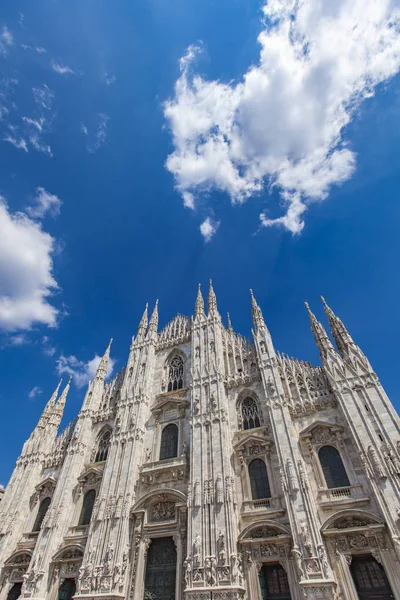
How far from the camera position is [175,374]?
3056 cm

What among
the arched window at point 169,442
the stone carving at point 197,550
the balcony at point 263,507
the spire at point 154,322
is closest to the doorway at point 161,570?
the stone carving at point 197,550

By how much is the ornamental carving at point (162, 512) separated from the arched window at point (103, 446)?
299 inches

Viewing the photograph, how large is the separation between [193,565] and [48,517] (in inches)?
480

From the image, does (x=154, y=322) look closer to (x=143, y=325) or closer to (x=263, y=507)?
(x=143, y=325)

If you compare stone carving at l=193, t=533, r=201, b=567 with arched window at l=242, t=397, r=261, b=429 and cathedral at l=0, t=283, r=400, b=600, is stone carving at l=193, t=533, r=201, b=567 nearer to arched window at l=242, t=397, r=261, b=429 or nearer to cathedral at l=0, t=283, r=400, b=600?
cathedral at l=0, t=283, r=400, b=600

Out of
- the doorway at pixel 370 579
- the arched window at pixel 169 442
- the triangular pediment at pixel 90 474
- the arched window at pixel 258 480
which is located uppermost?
the arched window at pixel 169 442

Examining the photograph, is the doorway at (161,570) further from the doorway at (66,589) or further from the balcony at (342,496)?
the balcony at (342,496)

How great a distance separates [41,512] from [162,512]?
38.5 ft

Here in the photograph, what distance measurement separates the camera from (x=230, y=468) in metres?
20.8

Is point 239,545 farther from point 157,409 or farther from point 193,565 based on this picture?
point 157,409

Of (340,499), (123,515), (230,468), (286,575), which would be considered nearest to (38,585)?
(123,515)

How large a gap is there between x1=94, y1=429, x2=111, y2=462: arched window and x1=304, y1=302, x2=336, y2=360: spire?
1936cm

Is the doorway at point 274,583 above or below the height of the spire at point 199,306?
below

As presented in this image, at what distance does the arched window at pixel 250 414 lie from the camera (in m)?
23.4
